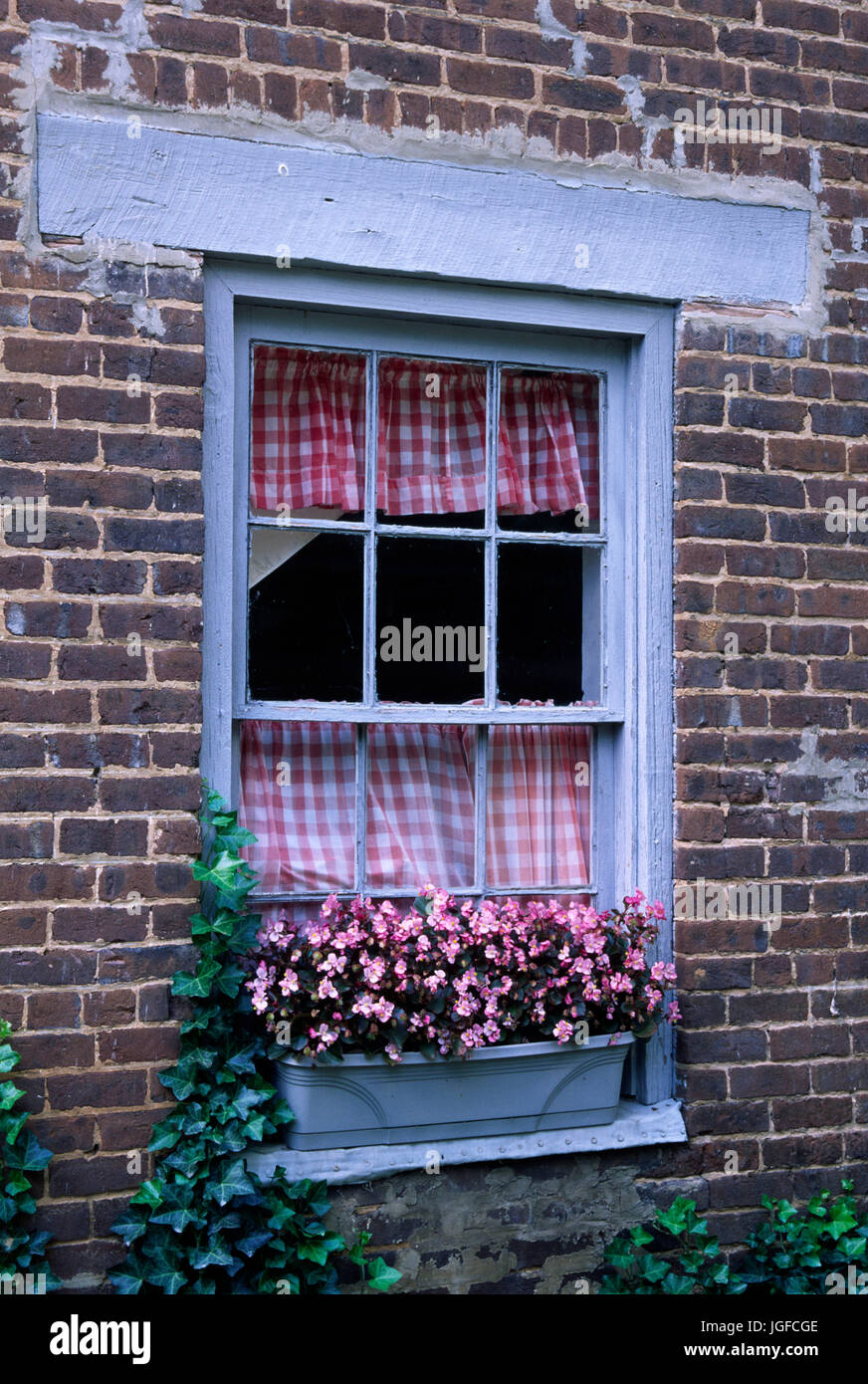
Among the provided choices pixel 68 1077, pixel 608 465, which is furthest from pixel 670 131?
pixel 68 1077

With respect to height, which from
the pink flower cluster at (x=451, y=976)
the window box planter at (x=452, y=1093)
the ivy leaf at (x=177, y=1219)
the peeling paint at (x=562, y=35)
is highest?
the peeling paint at (x=562, y=35)

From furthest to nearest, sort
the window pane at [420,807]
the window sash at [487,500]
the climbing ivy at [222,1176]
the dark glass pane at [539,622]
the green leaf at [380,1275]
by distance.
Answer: the dark glass pane at [539,622], the window pane at [420,807], the window sash at [487,500], the green leaf at [380,1275], the climbing ivy at [222,1176]

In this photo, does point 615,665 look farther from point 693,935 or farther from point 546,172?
point 546,172

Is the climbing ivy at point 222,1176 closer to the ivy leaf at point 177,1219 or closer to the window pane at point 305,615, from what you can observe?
the ivy leaf at point 177,1219

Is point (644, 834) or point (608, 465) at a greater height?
point (608, 465)

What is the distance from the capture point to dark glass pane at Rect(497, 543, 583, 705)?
346 cm

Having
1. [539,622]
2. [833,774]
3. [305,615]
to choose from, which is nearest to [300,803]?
[305,615]

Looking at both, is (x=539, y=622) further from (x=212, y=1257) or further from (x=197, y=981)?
(x=212, y=1257)

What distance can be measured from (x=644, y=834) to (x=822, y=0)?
2546 millimetres

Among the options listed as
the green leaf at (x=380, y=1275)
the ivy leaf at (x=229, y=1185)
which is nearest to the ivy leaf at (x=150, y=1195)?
the ivy leaf at (x=229, y=1185)

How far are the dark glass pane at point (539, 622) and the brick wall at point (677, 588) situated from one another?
12.4 inches

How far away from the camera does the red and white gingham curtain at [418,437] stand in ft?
10.8

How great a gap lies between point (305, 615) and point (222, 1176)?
1.44m

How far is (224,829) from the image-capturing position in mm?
3021
